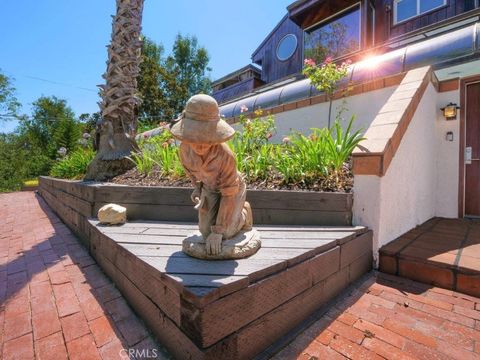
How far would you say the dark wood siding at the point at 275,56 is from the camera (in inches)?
356

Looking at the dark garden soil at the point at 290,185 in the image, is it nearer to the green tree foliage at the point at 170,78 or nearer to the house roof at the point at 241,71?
the green tree foliage at the point at 170,78


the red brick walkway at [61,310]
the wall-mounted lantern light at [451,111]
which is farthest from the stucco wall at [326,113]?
the red brick walkway at [61,310]

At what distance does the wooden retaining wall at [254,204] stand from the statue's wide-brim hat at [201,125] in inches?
48.9

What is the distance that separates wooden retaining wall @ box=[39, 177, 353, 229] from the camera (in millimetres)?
2197

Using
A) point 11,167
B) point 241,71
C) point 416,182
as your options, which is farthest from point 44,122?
point 416,182

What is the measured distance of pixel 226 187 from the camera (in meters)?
1.35

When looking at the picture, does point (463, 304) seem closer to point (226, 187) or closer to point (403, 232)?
point (403, 232)

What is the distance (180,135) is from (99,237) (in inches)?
62.3

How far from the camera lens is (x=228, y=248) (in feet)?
4.50

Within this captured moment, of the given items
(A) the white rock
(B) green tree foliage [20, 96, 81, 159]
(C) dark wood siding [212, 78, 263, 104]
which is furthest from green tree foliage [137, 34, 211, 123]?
(A) the white rock

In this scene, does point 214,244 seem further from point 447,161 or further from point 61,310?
point 447,161

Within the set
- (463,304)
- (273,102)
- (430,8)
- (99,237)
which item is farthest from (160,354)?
(430,8)

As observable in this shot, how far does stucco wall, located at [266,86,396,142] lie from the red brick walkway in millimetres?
3612

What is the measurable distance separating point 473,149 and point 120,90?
17.8 feet
